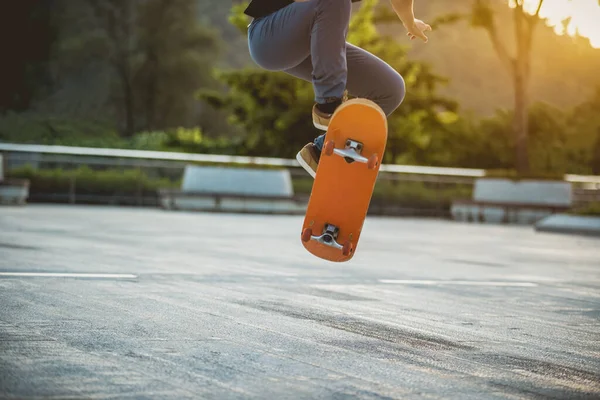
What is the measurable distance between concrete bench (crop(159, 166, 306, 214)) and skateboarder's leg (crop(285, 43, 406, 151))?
20518 millimetres

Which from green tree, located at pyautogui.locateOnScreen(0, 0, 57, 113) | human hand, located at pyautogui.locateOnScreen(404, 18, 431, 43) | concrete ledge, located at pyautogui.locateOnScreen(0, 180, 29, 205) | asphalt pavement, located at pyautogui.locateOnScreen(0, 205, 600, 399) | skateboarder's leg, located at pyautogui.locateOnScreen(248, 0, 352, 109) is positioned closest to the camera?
asphalt pavement, located at pyautogui.locateOnScreen(0, 205, 600, 399)

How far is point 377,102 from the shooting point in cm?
565

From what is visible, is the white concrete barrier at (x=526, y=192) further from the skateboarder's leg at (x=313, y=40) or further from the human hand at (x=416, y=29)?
the skateboarder's leg at (x=313, y=40)

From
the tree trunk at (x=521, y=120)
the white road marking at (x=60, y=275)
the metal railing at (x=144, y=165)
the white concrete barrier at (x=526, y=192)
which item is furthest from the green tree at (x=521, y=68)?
the white road marking at (x=60, y=275)

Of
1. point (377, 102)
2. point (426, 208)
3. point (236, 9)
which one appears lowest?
point (426, 208)

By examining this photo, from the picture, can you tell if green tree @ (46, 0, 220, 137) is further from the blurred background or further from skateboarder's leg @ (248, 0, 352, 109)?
skateboarder's leg @ (248, 0, 352, 109)

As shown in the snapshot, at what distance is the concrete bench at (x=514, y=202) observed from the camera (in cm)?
2864

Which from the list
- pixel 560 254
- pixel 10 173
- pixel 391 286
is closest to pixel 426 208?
pixel 10 173

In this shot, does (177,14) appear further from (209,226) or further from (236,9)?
(209,226)

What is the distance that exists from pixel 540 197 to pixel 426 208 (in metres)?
4.16

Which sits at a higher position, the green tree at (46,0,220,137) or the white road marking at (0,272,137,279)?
the green tree at (46,0,220,137)

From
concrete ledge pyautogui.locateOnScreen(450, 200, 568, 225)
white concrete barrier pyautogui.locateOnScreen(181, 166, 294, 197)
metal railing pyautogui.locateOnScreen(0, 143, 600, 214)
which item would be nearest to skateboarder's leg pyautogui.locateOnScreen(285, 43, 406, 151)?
white concrete barrier pyautogui.locateOnScreen(181, 166, 294, 197)

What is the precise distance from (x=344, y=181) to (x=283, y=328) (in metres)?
1.09

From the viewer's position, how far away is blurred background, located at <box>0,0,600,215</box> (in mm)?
29531
